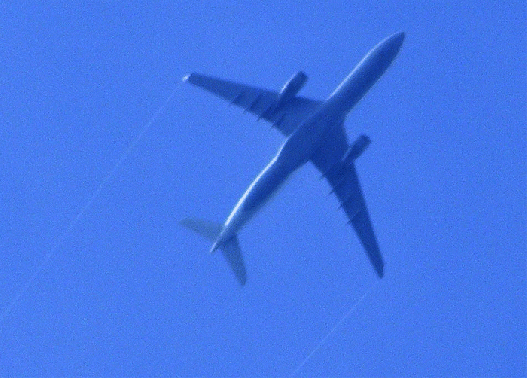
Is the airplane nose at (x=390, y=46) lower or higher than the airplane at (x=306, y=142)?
higher

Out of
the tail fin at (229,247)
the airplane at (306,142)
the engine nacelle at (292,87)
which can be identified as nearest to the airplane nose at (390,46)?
the airplane at (306,142)

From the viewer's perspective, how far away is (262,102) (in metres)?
56.3

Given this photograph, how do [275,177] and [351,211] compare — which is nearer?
[275,177]

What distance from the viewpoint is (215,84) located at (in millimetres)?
56938

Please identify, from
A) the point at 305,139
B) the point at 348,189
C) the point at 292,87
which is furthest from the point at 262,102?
the point at 348,189

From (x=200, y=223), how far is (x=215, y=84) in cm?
853

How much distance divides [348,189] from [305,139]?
4990 mm

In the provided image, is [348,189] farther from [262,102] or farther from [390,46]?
[390,46]

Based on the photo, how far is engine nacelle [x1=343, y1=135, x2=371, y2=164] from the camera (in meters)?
54.3

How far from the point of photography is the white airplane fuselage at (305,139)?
52.9 meters

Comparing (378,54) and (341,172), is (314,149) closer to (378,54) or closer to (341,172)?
(341,172)

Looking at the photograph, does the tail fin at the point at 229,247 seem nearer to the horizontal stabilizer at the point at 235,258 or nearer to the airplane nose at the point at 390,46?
the horizontal stabilizer at the point at 235,258

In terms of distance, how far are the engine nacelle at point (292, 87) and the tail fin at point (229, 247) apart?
826 centimetres

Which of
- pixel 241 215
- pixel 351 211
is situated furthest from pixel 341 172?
pixel 241 215
